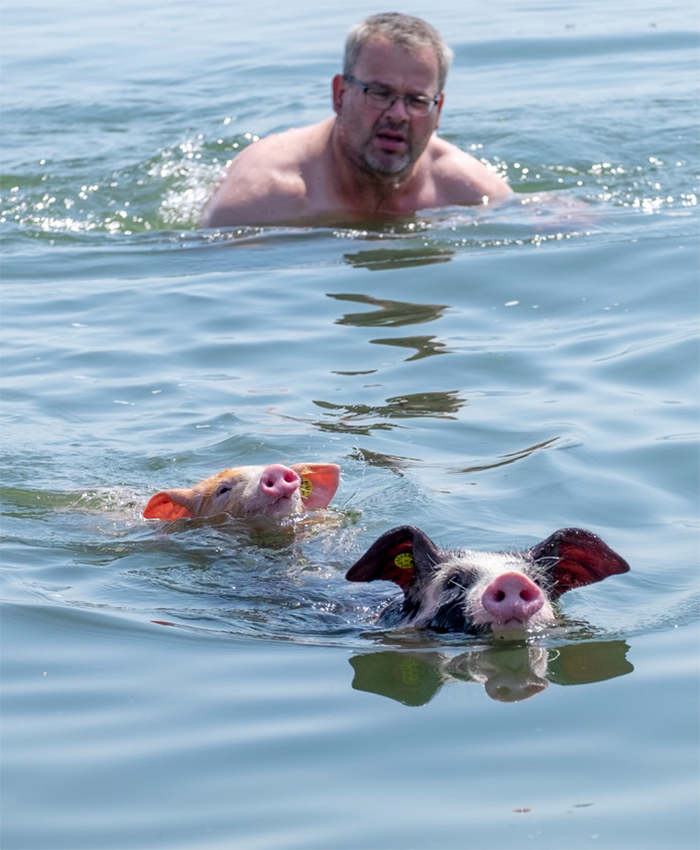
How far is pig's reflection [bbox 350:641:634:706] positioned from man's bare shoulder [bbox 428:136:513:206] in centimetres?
719

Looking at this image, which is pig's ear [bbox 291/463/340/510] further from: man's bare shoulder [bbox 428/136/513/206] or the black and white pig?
man's bare shoulder [bbox 428/136/513/206]

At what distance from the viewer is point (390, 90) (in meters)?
10.9

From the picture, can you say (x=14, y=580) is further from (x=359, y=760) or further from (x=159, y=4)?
(x=159, y=4)

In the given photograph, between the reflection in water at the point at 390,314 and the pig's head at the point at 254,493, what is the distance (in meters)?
2.82

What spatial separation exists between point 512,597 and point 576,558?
0.60 meters

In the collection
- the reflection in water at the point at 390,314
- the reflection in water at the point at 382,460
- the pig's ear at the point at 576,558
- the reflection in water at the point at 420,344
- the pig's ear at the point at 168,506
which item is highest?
the pig's ear at the point at 576,558

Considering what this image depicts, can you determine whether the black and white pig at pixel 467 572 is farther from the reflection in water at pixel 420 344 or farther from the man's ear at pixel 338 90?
the man's ear at pixel 338 90

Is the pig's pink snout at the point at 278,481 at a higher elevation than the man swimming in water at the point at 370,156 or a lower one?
lower

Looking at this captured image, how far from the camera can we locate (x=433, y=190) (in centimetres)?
1182

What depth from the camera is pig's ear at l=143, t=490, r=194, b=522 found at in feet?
21.7

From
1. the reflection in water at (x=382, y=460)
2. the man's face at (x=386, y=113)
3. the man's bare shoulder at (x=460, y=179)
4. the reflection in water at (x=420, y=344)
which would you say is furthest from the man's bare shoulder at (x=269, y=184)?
the reflection in water at (x=382, y=460)

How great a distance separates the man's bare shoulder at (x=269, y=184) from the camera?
1133cm

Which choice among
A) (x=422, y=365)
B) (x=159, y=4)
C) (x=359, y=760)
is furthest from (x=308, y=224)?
(x=159, y=4)

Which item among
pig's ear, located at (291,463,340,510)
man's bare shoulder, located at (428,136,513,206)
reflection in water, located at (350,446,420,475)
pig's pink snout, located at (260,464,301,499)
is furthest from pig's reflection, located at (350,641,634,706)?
man's bare shoulder, located at (428,136,513,206)
